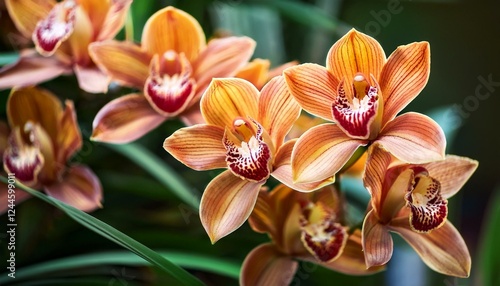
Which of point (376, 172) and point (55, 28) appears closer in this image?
point (376, 172)

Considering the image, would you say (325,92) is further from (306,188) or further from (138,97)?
(138,97)

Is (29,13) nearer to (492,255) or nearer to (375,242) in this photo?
(375,242)

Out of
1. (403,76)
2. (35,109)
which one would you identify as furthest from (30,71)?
(403,76)

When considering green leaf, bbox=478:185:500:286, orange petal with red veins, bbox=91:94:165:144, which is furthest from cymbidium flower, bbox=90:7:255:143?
green leaf, bbox=478:185:500:286

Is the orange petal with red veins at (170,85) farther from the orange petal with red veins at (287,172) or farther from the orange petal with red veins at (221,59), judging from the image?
the orange petal with red veins at (287,172)

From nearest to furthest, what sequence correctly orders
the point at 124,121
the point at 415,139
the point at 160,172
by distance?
the point at 415,139 → the point at 124,121 → the point at 160,172
